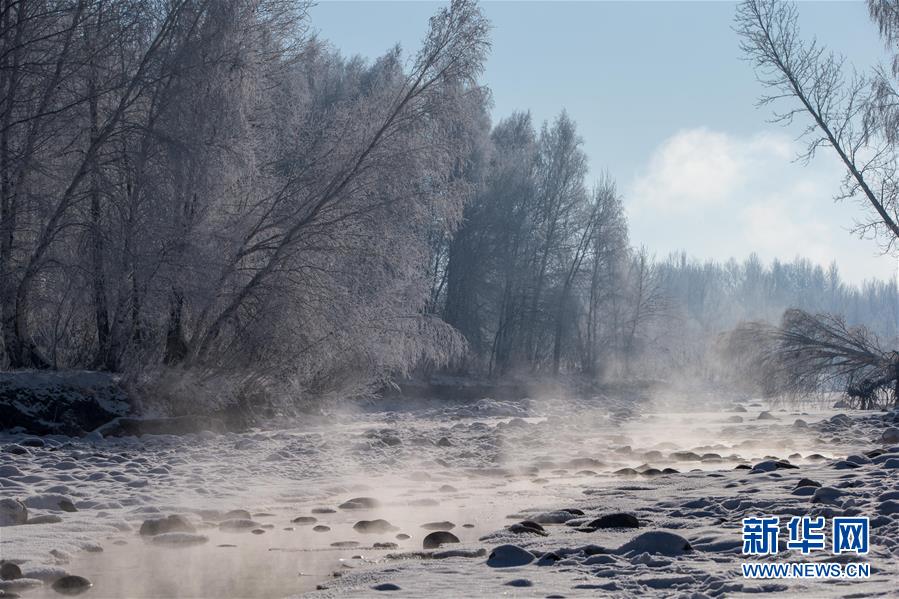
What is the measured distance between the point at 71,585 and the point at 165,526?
144 centimetres

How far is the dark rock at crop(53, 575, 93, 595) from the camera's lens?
4117 mm

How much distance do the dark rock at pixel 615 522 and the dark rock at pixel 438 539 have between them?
799 mm

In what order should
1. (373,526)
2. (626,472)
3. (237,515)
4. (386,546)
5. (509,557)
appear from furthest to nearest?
(626,472) < (237,515) < (373,526) < (386,546) < (509,557)

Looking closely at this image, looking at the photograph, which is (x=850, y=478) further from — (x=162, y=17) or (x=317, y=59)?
(x=317, y=59)

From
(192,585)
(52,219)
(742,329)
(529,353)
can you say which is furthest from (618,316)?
(192,585)

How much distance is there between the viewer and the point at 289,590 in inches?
165

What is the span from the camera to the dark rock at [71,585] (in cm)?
412

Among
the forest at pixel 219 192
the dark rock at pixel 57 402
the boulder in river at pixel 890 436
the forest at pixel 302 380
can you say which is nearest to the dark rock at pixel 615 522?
the forest at pixel 302 380

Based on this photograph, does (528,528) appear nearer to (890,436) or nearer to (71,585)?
(71,585)

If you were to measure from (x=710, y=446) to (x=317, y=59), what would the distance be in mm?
9649

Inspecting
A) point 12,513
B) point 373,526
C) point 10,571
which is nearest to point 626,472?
point 373,526

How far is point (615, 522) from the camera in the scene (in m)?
5.20

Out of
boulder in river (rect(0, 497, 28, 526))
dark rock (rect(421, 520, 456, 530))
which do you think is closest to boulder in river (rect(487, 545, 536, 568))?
dark rock (rect(421, 520, 456, 530))

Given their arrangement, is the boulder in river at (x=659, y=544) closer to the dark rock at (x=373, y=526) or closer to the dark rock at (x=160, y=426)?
the dark rock at (x=373, y=526)
